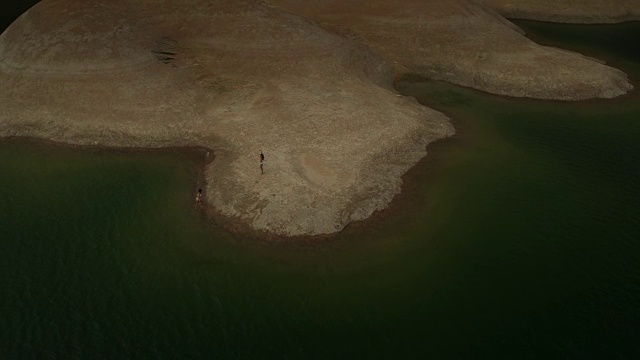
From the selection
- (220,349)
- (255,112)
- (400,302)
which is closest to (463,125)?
(255,112)

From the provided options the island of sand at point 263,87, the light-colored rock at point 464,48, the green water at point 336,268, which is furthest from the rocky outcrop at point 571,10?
the green water at point 336,268

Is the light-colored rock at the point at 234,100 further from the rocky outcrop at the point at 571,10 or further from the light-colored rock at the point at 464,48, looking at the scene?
the rocky outcrop at the point at 571,10

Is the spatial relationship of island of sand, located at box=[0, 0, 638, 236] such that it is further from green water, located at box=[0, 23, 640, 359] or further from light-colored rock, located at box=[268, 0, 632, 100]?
green water, located at box=[0, 23, 640, 359]

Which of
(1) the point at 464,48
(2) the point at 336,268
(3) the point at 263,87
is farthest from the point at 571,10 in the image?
(2) the point at 336,268

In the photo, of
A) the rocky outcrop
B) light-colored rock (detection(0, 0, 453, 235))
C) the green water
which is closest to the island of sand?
light-colored rock (detection(0, 0, 453, 235))

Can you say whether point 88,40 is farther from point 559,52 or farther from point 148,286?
point 559,52

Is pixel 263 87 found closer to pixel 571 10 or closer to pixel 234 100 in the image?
pixel 234 100
